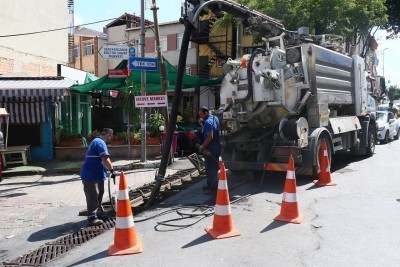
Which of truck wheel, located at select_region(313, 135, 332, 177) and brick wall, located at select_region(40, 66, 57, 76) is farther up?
brick wall, located at select_region(40, 66, 57, 76)

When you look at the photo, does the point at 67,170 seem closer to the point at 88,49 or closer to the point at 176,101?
the point at 176,101

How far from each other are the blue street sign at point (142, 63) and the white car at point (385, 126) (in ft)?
36.7

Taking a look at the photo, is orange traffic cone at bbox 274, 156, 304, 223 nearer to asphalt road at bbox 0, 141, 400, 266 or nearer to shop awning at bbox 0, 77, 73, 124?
asphalt road at bbox 0, 141, 400, 266

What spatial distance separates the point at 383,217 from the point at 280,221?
1564 millimetres

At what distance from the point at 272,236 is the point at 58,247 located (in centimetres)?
277

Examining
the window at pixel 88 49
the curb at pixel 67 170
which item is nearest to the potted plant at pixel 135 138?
the curb at pixel 67 170

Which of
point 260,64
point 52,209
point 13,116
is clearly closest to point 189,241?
point 52,209

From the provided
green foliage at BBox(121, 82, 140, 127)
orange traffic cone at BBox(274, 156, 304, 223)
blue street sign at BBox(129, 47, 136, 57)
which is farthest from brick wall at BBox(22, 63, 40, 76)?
orange traffic cone at BBox(274, 156, 304, 223)

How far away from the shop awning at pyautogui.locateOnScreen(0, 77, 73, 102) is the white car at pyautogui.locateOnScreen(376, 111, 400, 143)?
1332 centimetres

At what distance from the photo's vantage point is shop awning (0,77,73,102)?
1147 centimetres

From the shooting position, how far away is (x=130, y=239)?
4551 millimetres

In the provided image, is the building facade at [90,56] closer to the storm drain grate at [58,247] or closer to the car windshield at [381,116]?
the car windshield at [381,116]

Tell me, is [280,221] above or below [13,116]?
below

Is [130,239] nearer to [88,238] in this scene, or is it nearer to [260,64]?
[88,238]
